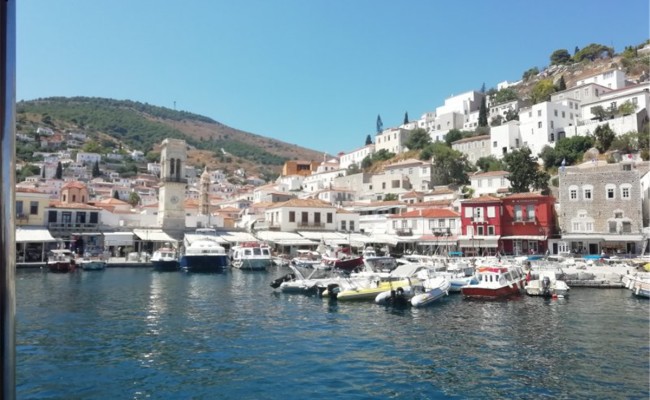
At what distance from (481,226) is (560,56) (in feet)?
291

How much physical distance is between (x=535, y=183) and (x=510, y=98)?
41397 mm

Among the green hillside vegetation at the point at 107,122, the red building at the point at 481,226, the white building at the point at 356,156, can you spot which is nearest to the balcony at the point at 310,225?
the red building at the point at 481,226

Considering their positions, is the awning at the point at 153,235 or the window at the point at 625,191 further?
the awning at the point at 153,235

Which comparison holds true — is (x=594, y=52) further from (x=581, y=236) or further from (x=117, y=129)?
(x=117, y=129)

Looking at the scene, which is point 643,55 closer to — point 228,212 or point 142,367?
point 228,212

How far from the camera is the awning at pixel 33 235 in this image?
132 feet

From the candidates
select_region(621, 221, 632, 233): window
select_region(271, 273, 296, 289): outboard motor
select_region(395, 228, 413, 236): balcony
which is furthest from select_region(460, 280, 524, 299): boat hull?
select_region(395, 228, 413, 236): balcony

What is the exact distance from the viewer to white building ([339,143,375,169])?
9903cm

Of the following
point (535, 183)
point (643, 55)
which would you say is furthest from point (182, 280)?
point (643, 55)

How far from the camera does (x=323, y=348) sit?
15617 millimetres

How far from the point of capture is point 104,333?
671 inches

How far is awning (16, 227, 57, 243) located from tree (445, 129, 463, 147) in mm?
63038

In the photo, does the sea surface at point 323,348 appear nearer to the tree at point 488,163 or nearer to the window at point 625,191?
the window at point 625,191

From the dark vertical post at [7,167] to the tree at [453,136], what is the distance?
8395 cm
